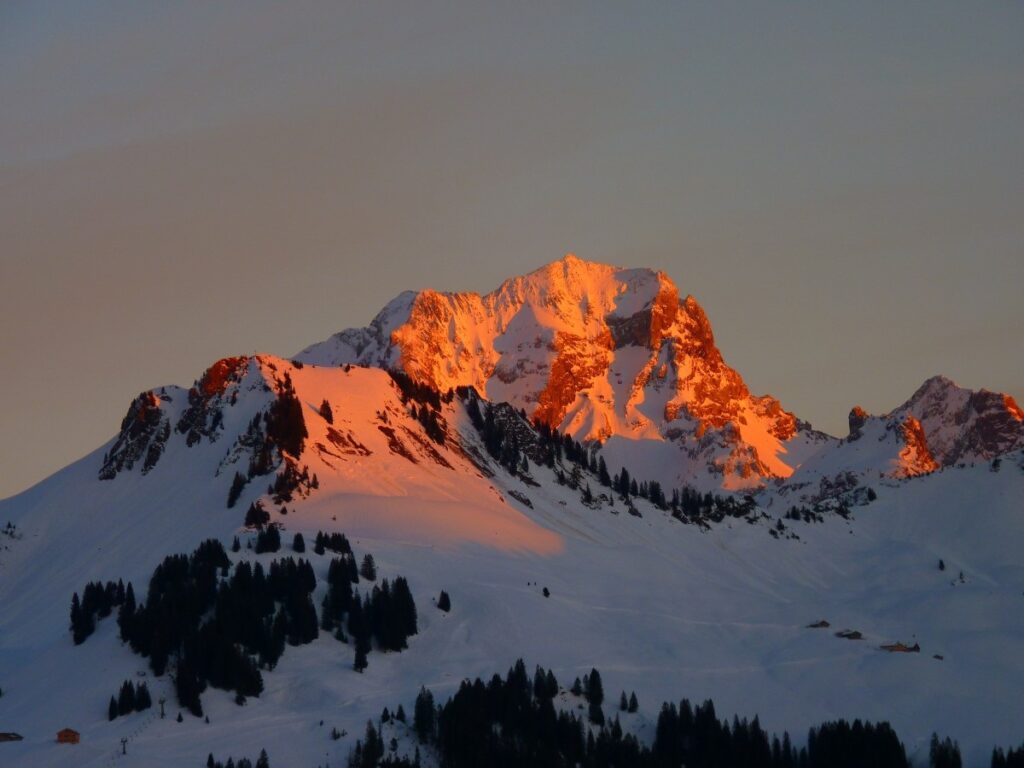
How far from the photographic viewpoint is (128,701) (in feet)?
647

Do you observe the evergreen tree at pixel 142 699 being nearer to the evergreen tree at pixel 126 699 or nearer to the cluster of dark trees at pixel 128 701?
the cluster of dark trees at pixel 128 701

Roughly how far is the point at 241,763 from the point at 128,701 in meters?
17.9

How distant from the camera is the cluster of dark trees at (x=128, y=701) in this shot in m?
196

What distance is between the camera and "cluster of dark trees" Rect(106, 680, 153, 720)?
196375 millimetres

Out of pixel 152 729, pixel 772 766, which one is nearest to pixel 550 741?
→ pixel 772 766

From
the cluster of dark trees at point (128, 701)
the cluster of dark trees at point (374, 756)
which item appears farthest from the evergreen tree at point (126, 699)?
the cluster of dark trees at point (374, 756)

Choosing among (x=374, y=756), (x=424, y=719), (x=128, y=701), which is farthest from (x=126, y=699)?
(x=424, y=719)

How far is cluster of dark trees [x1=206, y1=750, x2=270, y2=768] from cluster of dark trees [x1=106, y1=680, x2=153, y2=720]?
14.0 meters

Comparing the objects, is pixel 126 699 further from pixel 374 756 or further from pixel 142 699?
pixel 374 756

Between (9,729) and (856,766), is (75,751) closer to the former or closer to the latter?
(9,729)

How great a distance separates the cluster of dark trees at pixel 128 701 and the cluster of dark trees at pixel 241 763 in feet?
46.0

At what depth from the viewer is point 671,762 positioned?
198750mm

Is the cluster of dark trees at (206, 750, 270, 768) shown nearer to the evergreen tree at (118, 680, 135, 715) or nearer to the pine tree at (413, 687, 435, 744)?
the evergreen tree at (118, 680, 135, 715)

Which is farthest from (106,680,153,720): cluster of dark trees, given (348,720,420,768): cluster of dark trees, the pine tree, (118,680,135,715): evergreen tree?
the pine tree
